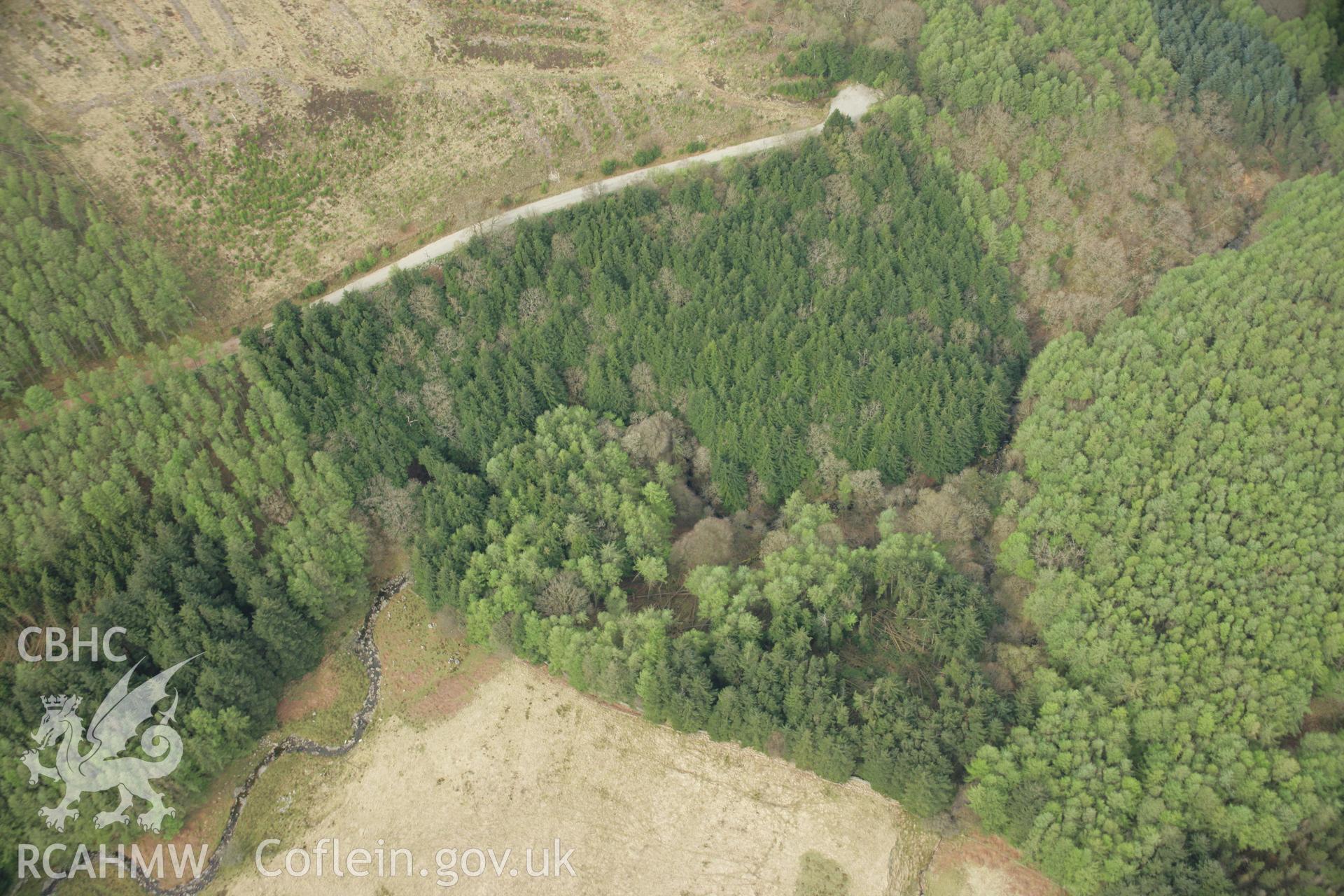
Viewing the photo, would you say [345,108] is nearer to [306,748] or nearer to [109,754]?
[306,748]

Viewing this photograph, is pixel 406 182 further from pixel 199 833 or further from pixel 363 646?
pixel 199 833

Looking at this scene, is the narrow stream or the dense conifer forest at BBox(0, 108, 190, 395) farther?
the dense conifer forest at BBox(0, 108, 190, 395)

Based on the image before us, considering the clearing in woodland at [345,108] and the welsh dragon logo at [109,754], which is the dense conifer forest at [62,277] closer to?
the clearing in woodland at [345,108]

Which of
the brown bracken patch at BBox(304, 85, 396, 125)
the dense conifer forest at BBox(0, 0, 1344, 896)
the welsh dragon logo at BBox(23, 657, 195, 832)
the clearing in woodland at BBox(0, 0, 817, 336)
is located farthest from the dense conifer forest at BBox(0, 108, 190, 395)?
the welsh dragon logo at BBox(23, 657, 195, 832)

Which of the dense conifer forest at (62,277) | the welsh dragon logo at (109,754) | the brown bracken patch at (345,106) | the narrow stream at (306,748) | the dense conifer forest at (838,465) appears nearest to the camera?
the dense conifer forest at (838,465)

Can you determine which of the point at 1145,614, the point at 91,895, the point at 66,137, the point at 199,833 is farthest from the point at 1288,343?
the point at 66,137

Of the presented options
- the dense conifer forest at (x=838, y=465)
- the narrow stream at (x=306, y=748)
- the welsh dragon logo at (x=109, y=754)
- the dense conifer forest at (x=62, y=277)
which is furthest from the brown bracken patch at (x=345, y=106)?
the welsh dragon logo at (x=109, y=754)

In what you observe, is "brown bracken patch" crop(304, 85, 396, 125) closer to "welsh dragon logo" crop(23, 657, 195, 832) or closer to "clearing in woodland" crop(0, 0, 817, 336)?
"clearing in woodland" crop(0, 0, 817, 336)
